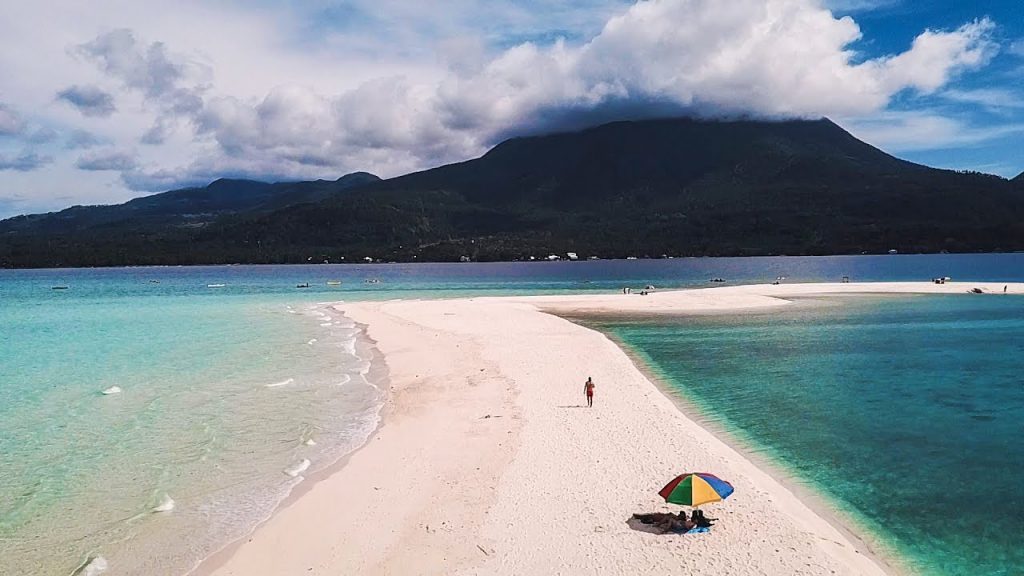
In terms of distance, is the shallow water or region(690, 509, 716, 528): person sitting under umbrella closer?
region(690, 509, 716, 528): person sitting under umbrella

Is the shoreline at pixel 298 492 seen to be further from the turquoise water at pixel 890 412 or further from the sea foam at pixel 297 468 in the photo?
the turquoise water at pixel 890 412

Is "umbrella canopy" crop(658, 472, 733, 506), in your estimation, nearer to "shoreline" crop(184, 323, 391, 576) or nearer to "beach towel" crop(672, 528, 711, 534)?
"beach towel" crop(672, 528, 711, 534)

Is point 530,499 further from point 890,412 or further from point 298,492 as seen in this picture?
point 890,412

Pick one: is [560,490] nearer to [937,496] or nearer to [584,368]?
[937,496]

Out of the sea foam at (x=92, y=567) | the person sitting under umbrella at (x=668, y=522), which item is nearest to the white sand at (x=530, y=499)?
the person sitting under umbrella at (x=668, y=522)

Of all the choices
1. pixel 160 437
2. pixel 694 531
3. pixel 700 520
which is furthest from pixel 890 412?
pixel 160 437

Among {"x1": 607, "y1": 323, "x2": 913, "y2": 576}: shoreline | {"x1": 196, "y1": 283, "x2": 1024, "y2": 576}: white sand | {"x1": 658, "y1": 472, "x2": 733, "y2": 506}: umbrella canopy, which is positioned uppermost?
{"x1": 658, "y1": 472, "x2": 733, "y2": 506}: umbrella canopy

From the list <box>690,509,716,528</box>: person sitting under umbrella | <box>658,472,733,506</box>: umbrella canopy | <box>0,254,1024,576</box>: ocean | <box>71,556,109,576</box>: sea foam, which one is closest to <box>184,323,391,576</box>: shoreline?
<box>0,254,1024,576</box>: ocean
